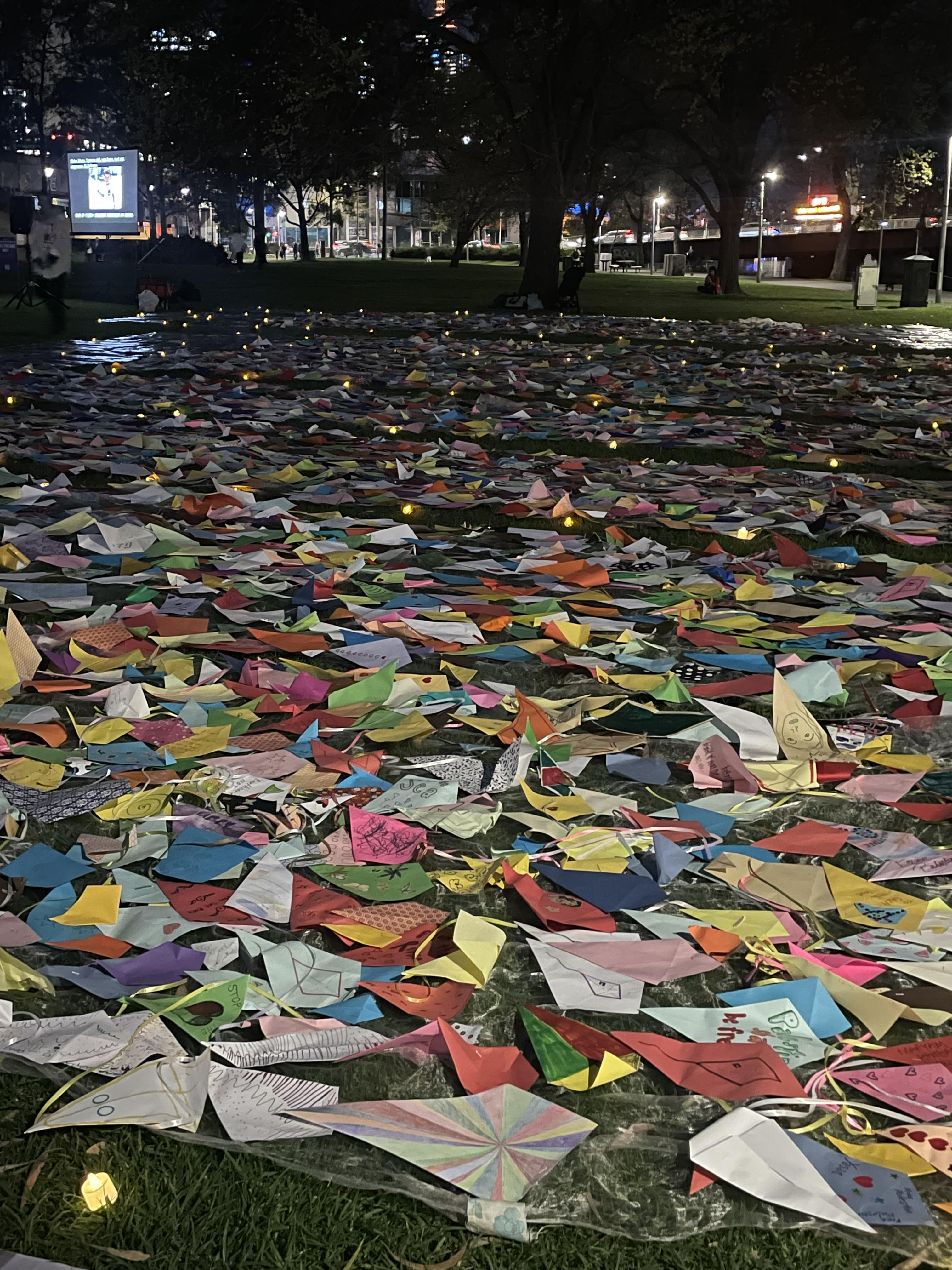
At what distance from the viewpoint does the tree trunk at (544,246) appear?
74.1 ft

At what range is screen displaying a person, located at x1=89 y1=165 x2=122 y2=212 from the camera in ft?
68.6

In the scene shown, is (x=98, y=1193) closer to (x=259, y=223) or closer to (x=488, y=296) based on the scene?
(x=488, y=296)

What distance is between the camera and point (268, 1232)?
1490mm

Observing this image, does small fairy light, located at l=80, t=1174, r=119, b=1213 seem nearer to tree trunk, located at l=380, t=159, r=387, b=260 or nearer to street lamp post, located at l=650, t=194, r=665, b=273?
tree trunk, located at l=380, t=159, r=387, b=260

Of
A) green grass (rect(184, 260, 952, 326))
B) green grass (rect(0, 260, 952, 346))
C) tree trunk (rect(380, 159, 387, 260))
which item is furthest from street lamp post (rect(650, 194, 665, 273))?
green grass (rect(0, 260, 952, 346))

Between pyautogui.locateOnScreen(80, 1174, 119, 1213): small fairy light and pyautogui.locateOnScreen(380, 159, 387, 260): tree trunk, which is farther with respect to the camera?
pyautogui.locateOnScreen(380, 159, 387, 260): tree trunk

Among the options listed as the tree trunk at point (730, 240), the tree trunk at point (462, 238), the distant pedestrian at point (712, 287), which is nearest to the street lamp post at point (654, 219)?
the tree trunk at point (462, 238)

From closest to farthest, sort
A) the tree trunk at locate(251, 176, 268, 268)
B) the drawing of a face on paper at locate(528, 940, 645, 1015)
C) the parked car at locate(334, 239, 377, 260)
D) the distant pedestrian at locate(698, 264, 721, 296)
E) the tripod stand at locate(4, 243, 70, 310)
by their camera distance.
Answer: the drawing of a face on paper at locate(528, 940, 645, 1015)
the tripod stand at locate(4, 243, 70, 310)
the distant pedestrian at locate(698, 264, 721, 296)
the tree trunk at locate(251, 176, 268, 268)
the parked car at locate(334, 239, 377, 260)

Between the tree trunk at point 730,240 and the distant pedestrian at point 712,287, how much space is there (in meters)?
0.08

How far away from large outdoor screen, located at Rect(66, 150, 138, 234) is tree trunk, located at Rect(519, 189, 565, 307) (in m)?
6.87

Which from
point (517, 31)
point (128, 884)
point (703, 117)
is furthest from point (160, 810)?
point (703, 117)

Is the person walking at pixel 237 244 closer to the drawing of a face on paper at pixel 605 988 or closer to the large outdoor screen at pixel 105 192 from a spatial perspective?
the large outdoor screen at pixel 105 192

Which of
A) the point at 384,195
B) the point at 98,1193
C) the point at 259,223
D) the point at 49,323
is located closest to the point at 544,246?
the point at 49,323

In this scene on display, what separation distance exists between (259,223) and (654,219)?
2401 centimetres
